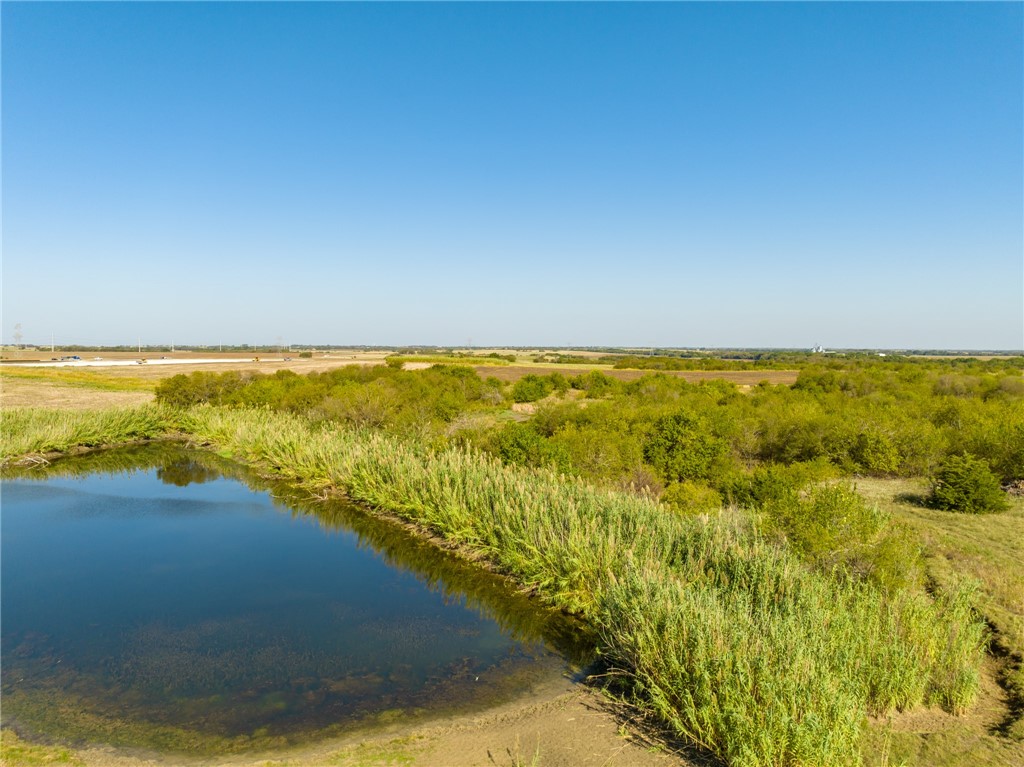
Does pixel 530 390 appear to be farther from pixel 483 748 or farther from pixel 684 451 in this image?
pixel 483 748

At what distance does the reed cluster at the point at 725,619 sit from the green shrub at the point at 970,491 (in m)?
7.41

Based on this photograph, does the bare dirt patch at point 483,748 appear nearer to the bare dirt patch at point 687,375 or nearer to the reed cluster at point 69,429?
the reed cluster at point 69,429

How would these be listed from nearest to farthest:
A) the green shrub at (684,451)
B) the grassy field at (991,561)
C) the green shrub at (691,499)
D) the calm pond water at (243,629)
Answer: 1. the grassy field at (991,561)
2. the calm pond water at (243,629)
3. the green shrub at (691,499)
4. the green shrub at (684,451)

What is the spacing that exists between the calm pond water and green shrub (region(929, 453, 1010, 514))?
35.8 feet

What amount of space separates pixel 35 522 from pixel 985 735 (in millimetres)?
20142

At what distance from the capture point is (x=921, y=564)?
9.61m

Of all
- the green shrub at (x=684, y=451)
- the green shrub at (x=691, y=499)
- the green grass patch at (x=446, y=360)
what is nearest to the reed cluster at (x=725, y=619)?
the green shrub at (x=691, y=499)

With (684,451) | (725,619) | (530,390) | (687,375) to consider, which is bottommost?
(725,619)

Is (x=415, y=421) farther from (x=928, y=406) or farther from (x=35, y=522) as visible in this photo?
(x=928, y=406)

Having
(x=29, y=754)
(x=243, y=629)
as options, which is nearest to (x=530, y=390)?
(x=243, y=629)

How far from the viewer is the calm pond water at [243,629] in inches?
278

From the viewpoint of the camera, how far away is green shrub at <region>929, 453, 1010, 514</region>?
44.7 feet

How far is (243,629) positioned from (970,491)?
54.1 feet

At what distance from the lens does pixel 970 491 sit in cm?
1369
